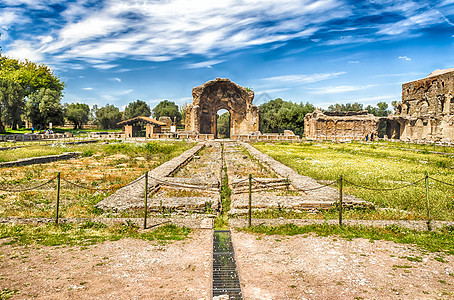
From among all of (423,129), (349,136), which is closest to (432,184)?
(423,129)

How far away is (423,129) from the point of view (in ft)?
130

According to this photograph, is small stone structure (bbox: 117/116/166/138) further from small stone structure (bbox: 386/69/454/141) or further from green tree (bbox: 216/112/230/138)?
green tree (bbox: 216/112/230/138)

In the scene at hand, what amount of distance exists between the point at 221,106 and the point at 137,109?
204 feet

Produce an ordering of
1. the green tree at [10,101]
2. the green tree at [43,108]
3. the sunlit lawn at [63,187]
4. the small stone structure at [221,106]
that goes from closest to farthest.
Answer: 1. the sunlit lawn at [63,187]
2. the green tree at [10,101]
3. the small stone structure at [221,106]
4. the green tree at [43,108]

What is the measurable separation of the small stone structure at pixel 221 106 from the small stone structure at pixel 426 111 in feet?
69.9

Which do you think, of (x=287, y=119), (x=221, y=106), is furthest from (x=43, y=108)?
(x=287, y=119)

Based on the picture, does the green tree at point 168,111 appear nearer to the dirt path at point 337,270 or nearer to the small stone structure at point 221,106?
the small stone structure at point 221,106

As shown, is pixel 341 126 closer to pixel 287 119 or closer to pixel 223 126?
pixel 287 119

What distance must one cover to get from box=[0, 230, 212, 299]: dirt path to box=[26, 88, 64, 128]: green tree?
51.4m

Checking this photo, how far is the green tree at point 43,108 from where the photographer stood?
48.1 metres

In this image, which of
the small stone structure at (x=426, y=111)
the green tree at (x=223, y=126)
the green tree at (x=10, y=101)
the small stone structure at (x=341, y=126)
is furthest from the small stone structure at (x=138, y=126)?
the green tree at (x=223, y=126)

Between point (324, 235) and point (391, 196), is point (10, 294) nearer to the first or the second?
point (324, 235)

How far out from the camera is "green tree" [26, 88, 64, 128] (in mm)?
48125

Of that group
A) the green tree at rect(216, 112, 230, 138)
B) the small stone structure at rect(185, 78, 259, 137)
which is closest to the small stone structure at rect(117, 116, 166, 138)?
the small stone structure at rect(185, 78, 259, 137)
